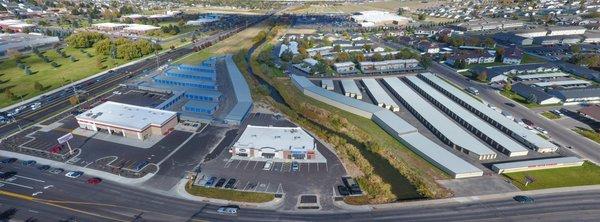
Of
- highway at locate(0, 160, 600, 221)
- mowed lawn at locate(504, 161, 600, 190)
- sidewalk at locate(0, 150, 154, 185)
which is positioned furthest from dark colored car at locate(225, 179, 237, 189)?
mowed lawn at locate(504, 161, 600, 190)

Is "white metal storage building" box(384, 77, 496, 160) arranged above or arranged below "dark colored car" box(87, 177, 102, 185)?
above

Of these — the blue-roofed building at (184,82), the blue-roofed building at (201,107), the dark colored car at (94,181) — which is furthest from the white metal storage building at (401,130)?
the dark colored car at (94,181)

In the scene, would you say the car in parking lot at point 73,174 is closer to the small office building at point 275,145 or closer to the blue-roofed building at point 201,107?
the small office building at point 275,145

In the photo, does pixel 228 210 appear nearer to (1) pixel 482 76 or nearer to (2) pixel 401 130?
(2) pixel 401 130

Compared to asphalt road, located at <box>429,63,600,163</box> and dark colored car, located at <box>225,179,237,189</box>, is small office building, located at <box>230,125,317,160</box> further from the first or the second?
asphalt road, located at <box>429,63,600,163</box>

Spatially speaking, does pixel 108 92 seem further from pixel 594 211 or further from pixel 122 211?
pixel 594 211

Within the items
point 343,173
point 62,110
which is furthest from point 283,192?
point 62,110
